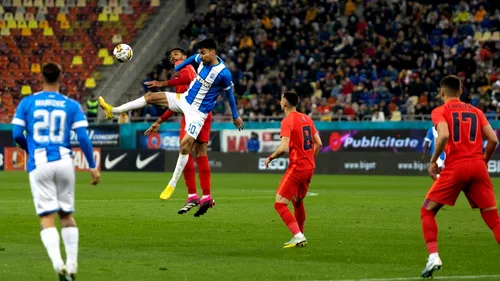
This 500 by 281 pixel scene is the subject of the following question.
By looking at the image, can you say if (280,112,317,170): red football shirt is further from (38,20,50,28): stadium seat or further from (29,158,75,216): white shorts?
(38,20,50,28): stadium seat

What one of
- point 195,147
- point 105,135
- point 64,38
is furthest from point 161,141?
point 195,147

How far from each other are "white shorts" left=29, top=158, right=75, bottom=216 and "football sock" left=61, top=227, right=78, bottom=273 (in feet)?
0.72

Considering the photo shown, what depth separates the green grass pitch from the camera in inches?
441

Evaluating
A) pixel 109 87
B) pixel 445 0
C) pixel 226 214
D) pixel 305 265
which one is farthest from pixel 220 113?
pixel 305 265

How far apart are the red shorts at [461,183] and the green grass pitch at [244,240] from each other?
82cm

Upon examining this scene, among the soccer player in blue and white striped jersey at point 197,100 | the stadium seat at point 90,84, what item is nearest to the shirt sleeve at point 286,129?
the soccer player in blue and white striped jersey at point 197,100

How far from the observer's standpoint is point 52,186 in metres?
9.91

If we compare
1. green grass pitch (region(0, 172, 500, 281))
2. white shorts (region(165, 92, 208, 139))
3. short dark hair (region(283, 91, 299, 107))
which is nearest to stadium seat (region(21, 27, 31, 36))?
green grass pitch (region(0, 172, 500, 281))

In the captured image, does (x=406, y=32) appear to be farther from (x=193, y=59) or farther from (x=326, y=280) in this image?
(x=326, y=280)

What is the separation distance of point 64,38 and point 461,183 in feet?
142

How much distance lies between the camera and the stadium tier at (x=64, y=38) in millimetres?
50094

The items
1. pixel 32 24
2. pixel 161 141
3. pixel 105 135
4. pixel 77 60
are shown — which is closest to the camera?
pixel 161 141

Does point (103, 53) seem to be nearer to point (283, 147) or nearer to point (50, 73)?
point (283, 147)

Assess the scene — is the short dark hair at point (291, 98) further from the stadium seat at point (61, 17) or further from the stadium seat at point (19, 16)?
the stadium seat at point (19, 16)
